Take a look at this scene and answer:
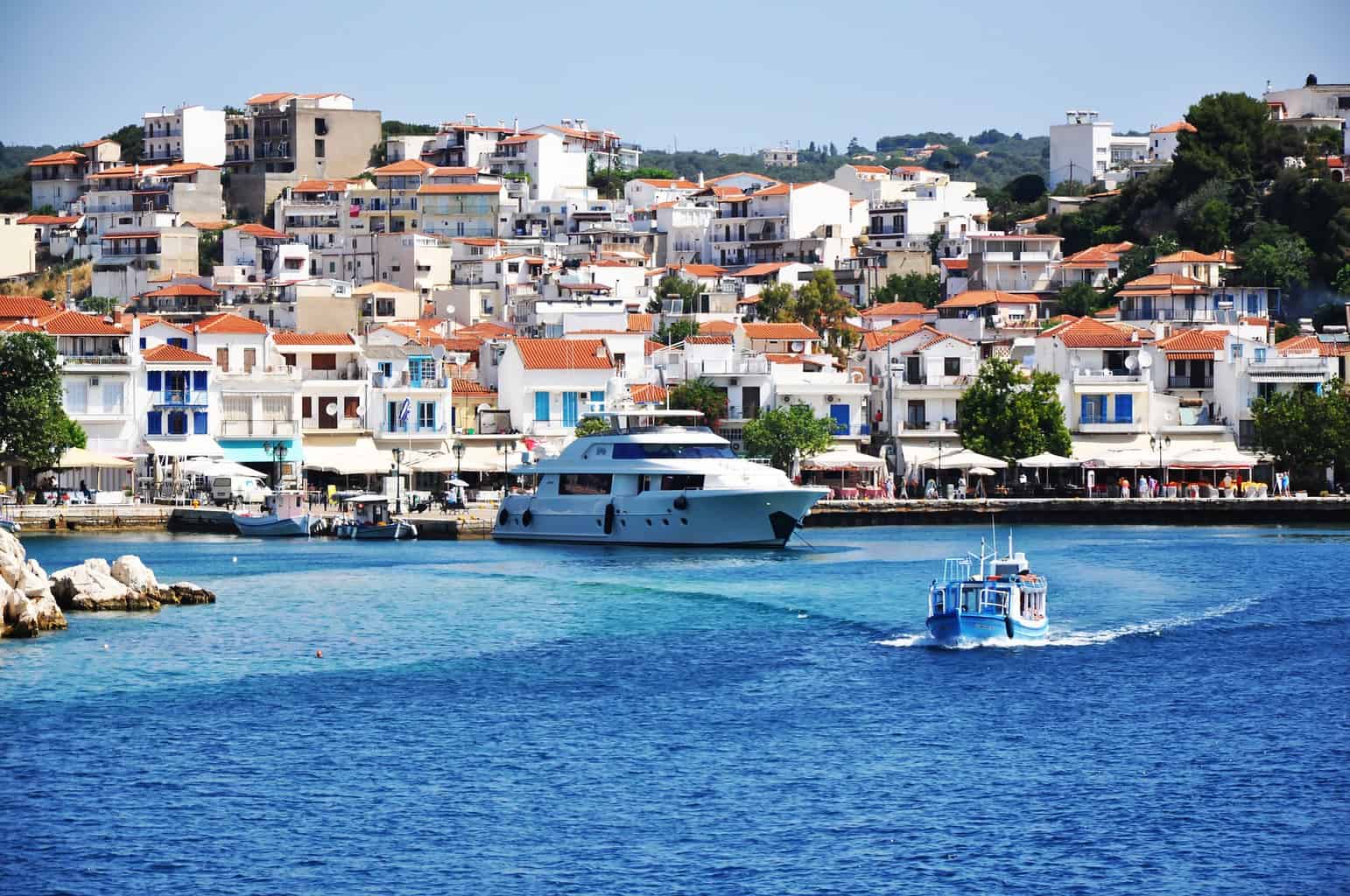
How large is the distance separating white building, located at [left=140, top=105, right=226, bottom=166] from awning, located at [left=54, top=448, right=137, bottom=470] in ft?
249

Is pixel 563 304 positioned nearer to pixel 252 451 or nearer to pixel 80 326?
pixel 252 451

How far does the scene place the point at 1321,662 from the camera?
4009cm

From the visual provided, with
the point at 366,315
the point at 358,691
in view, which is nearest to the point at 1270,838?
the point at 358,691

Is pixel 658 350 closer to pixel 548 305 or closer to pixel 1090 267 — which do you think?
pixel 548 305

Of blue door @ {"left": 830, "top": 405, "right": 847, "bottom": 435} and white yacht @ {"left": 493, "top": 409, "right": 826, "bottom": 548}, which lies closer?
white yacht @ {"left": 493, "top": 409, "right": 826, "bottom": 548}

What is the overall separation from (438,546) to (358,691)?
92.1ft

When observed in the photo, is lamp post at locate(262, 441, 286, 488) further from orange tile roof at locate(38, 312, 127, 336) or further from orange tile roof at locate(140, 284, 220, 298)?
orange tile roof at locate(140, 284, 220, 298)

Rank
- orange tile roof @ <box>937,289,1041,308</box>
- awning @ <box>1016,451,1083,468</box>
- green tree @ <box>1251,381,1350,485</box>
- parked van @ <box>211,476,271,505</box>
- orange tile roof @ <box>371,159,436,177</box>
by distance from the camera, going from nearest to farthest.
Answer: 1. parked van @ <box>211,476,271,505</box>
2. green tree @ <box>1251,381,1350,485</box>
3. awning @ <box>1016,451,1083,468</box>
4. orange tile roof @ <box>937,289,1041,308</box>
5. orange tile roof @ <box>371,159,436,177</box>

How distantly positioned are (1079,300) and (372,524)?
49.8 m

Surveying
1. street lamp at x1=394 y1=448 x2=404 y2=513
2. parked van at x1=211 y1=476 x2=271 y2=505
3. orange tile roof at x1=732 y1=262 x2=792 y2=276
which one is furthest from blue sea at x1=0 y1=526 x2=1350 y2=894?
orange tile roof at x1=732 y1=262 x2=792 y2=276

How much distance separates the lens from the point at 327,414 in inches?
3071

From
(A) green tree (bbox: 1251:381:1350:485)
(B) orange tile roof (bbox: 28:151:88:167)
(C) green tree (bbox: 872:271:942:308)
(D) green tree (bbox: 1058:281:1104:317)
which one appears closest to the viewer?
(A) green tree (bbox: 1251:381:1350:485)

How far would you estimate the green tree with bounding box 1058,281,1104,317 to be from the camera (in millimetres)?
105625

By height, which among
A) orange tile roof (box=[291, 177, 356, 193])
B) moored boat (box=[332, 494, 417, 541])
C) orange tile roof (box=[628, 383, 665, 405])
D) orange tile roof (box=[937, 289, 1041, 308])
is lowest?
moored boat (box=[332, 494, 417, 541])
